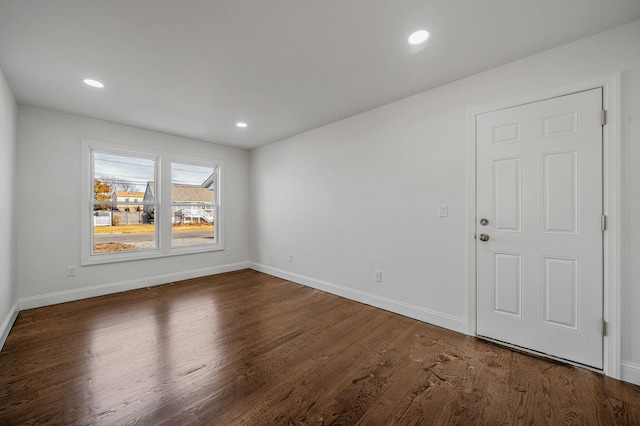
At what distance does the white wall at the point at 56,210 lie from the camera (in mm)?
3213

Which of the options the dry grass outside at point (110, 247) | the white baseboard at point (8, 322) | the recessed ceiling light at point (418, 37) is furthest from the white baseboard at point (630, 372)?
the dry grass outside at point (110, 247)

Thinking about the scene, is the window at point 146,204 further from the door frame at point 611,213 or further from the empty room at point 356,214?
the door frame at point 611,213

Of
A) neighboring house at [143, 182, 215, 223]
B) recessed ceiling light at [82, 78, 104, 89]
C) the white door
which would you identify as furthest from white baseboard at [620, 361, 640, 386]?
neighboring house at [143, 182, 215, 223]

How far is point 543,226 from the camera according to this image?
217cm

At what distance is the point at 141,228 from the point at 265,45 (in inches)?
147

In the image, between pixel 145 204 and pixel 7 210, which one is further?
pixel 145 204

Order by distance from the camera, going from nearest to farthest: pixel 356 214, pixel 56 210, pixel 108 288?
pixel 56 210 < pixel 356 214 < pixel 108 288

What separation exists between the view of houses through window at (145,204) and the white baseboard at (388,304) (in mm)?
1992

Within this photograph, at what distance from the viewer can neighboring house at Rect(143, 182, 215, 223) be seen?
4.52 metres

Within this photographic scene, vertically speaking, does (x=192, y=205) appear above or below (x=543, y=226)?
above

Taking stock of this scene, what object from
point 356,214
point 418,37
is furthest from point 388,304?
point 418,37

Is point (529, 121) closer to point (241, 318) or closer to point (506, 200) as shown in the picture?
point (506, 200)

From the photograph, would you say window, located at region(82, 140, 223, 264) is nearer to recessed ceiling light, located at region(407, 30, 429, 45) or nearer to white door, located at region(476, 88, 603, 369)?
recessed ceiling light, located at region(407, 30, 429, 45)

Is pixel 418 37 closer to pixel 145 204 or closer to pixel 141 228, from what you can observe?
pixel 145 204
